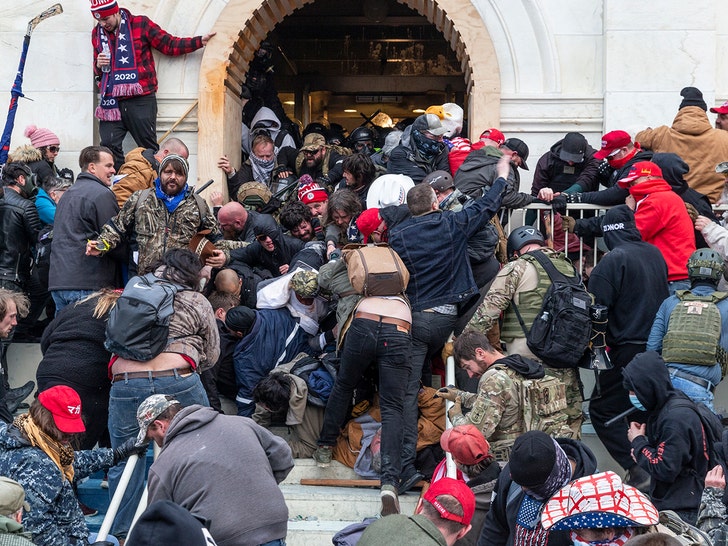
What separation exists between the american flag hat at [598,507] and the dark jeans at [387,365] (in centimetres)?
273

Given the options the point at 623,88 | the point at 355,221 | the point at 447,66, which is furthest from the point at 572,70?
the point at 447,66

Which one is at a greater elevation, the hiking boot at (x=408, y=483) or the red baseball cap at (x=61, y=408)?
the red baseball cap at (x=61, y=408)

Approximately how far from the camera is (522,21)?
1178cm

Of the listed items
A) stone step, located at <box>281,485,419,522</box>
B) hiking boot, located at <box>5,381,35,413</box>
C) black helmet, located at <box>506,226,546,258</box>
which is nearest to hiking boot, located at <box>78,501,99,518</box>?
hiking boot, located at <box>5,381,35,413</box>

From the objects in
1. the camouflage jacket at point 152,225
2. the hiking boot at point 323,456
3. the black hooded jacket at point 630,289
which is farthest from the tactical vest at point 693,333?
the camouflage jacket at point 152,225

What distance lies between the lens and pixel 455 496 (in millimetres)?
5629

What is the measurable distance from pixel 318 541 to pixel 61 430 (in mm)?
1971

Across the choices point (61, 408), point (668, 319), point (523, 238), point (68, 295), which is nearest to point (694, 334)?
point (668, 319)

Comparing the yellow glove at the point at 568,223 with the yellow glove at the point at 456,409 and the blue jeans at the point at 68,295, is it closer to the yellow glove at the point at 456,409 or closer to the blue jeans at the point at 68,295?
the yellow glove at the point at 456,409

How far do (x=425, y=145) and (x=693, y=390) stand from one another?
3239 mm

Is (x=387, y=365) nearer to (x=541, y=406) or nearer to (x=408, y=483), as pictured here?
(x=408, y=483)

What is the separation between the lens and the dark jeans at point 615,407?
8.39 m

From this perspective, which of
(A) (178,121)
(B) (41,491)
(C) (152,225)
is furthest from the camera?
(A) (178,121)

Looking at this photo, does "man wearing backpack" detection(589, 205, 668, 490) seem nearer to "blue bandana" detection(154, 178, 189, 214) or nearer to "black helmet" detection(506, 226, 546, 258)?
"black helmet" detection(506, 226, 546, 258)
